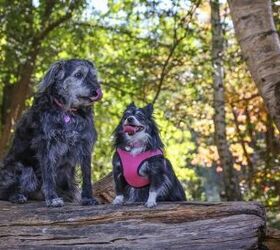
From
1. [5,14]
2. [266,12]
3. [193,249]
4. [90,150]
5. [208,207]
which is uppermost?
[5,14]

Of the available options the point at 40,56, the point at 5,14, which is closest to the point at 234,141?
the point at 40,56

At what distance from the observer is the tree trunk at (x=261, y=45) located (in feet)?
19.3

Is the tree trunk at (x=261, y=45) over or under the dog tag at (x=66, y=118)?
over

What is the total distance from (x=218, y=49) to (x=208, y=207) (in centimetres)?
861

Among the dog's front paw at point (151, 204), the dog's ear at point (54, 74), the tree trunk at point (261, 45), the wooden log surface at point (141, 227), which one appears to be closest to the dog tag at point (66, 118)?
the dog's ear at point (54, 74)

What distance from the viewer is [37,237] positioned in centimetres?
504

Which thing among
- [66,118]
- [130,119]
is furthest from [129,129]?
[66,118]

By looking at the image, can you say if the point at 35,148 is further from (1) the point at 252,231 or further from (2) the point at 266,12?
(2) the point at 266,12

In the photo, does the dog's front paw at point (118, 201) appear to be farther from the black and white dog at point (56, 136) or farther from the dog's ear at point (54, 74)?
the dog's ear at point (54, 74)

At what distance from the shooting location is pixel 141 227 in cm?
480

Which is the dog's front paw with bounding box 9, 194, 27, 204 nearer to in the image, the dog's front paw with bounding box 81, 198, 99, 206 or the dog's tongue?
the dog's front paw with bounding box 81, 198, 99, 206

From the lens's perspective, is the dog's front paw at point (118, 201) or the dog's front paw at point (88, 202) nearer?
the dog's front paw at point (118, 201)

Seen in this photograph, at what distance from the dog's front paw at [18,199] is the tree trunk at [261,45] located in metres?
2.84

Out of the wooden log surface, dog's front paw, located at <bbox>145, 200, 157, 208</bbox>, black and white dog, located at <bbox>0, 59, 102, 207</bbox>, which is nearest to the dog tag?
black and white dog, located at <bbox>0, 59, 102, 207</bbox>
